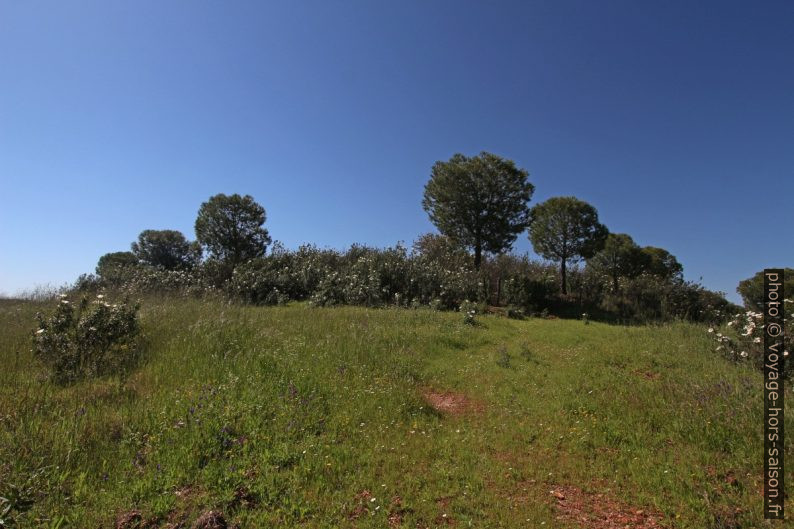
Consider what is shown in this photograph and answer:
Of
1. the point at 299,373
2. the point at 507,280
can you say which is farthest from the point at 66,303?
the point at 507,280

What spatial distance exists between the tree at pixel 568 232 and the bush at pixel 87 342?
21.9m

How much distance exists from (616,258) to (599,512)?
29.2 metres

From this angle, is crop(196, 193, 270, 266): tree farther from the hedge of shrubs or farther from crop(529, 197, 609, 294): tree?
crop(529, 197, 609, 294): tree

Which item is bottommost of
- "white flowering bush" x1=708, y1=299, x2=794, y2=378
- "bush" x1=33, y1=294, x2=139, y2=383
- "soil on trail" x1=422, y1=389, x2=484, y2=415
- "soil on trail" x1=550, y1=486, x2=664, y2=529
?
"soil on trail" x1=550, y1=486, x2=664, y2=529

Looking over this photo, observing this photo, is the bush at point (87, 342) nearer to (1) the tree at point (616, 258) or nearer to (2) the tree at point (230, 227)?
(2) the tree at point (230, 227)

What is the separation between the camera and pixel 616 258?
2903 centimetres

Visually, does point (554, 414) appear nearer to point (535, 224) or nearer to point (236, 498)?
point (236, 498)

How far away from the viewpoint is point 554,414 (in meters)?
5.81

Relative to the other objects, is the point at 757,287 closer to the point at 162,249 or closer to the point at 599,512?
the point at 599,512

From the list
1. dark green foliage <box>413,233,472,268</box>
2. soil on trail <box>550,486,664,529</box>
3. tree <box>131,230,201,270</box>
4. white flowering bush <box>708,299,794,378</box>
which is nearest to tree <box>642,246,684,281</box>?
dark green foliage <box>413,233,472,268</box>

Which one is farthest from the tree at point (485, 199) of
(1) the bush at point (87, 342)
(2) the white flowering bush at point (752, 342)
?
(1) the bush at point (87, 342)

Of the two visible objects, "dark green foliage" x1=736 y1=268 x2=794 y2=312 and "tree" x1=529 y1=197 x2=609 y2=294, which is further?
"tree" x1=529 y1=197 x2=609 y2=294

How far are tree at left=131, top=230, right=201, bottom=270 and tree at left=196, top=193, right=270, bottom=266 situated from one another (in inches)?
518

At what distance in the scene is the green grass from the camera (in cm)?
352
